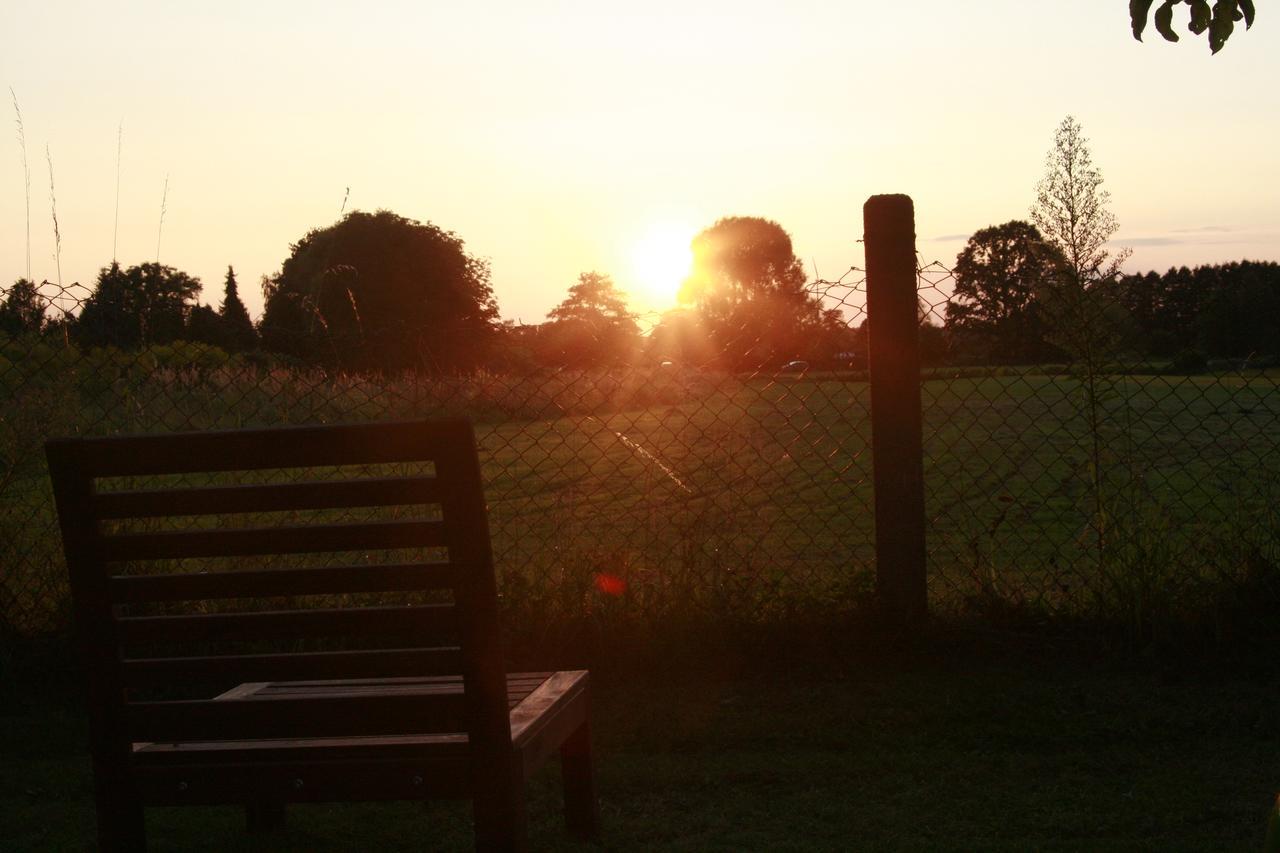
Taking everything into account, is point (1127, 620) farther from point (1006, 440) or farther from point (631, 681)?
point (1006, 440)

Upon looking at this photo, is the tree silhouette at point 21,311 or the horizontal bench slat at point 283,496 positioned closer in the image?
the horizontal bench slat at point 283,496

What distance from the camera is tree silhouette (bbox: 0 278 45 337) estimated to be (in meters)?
5.30

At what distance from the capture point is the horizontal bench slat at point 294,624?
2.58 meters

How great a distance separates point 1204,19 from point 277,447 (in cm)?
286

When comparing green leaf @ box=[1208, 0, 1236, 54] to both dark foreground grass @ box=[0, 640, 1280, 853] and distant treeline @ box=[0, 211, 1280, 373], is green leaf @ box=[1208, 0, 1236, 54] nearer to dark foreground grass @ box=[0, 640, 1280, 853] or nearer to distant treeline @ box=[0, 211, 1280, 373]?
distant treeline @ box=[0, 211, 1280, 373]

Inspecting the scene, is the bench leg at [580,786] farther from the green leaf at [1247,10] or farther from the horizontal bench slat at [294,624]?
the green leaf at [1247,10]

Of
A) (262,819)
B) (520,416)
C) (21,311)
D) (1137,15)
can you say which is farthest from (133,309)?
(1137,15)

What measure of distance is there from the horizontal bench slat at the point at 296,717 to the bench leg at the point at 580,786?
733mm

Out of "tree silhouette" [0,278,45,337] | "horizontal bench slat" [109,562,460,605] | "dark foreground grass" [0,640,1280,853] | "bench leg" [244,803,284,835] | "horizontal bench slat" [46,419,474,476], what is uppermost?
"tree silhouette" [0,278,45,337]

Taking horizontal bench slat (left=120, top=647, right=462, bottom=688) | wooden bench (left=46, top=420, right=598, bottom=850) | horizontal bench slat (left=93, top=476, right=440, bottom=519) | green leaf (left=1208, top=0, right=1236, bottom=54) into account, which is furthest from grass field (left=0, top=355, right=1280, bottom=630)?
horizontal bench slat (left=93, top=476, right=440, bottom=519)

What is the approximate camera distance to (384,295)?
2878 centimetres

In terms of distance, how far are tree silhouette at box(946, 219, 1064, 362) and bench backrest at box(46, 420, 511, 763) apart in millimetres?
2993

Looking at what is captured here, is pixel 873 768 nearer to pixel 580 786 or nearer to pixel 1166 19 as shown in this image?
pixel 580 786

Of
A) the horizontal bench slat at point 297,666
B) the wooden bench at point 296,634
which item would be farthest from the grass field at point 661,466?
the horizontal bench slat at point 297,666
